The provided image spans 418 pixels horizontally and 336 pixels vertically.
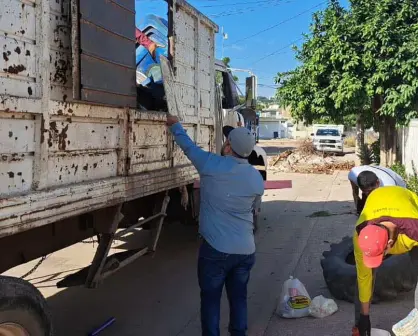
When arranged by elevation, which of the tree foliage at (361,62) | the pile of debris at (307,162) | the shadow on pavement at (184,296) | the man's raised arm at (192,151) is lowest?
the shadow on pavement at (184,296)

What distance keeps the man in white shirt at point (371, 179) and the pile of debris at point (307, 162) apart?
1393cm

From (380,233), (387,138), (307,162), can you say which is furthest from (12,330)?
(307,162)

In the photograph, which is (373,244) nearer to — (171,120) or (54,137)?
(171,120)

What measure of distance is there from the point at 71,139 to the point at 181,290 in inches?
108

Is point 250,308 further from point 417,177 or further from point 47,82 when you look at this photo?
point 417,177

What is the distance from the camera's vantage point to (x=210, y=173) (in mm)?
3379

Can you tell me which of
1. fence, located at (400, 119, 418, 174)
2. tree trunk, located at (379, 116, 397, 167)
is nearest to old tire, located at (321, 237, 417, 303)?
fence, located at (400, 119, 418, 174)

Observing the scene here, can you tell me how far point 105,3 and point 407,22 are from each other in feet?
32.9

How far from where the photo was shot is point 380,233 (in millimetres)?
3078

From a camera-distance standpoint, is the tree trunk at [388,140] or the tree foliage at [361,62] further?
the tree trunk at [388,140]

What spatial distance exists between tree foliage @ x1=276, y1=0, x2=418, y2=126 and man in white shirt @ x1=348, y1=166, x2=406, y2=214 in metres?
6.46

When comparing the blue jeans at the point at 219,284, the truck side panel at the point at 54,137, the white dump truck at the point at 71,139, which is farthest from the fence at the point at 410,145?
the truck side panel at the point at 54,137

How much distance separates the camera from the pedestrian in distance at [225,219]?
3.35 meters

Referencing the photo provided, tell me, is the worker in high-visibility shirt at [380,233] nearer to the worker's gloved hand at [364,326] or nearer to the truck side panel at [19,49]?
the worker's gloved hand at [364,326]
